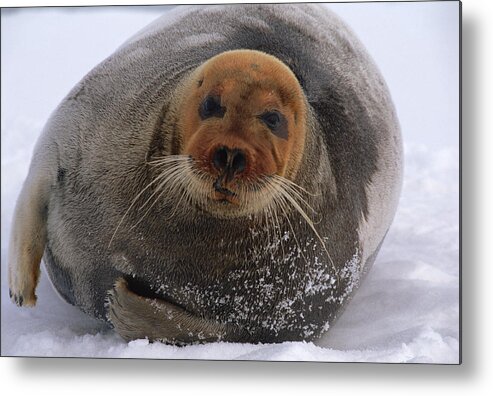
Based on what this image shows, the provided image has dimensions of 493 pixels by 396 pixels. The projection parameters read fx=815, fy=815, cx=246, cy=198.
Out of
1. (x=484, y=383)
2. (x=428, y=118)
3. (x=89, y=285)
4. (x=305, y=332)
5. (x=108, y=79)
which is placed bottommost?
(x=484, y=383)

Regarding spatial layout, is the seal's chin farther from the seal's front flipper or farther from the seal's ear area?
the seal's ear area

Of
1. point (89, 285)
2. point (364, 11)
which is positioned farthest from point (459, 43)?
point (89, 285)

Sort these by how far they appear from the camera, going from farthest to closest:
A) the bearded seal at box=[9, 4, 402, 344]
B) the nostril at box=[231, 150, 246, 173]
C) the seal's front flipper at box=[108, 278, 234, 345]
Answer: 1. the seal's front flipper at box=[108, 278, 234, 345]
2. the bearded seal at box=[9, 4, 402, 344]
3. the nostril at box=[231, 150, 246, 173]

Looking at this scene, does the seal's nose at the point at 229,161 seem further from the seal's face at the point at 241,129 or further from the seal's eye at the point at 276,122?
the seal's eye at the point at 276,122

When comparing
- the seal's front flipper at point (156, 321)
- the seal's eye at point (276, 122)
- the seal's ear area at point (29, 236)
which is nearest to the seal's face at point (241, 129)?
the seal's eye at point (276, 122)

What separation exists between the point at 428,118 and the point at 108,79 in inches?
36.7

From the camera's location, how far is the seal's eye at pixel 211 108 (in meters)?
2.04

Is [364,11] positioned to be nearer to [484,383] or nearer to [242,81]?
[242,81]

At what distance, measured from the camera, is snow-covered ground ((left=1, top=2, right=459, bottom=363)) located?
7.64 feet

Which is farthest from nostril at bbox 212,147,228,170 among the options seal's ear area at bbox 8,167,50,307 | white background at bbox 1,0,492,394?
white background at bbox 1,0,492,394

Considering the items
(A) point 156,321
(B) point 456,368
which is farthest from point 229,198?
(B) point 456,368

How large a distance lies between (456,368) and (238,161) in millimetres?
931

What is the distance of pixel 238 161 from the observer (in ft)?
6.41

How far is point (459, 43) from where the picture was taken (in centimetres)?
231
